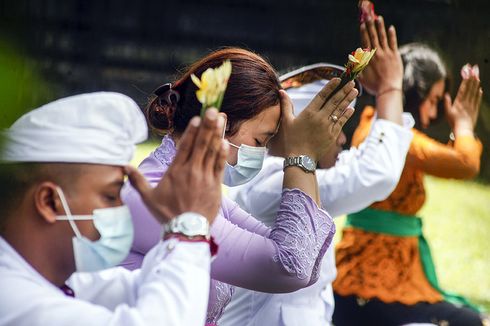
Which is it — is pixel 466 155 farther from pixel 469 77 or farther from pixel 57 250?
pixel 57 250

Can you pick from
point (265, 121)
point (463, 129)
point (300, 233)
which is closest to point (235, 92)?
point (265, 121)

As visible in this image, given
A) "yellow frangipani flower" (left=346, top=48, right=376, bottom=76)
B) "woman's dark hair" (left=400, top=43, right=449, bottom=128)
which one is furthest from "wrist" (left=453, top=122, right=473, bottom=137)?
"yellow frangipani flower" (left=346, top=48, right=376, bottom=76)

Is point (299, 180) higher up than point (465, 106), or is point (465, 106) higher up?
point (299, 180)

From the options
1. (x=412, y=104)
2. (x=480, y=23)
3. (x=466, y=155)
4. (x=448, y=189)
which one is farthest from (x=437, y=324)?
(x=448, y=189)

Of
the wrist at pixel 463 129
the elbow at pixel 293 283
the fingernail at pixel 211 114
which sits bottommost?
the wrist at pixel 463 129

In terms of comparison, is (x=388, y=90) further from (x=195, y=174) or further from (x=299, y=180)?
(x=195, y=174)

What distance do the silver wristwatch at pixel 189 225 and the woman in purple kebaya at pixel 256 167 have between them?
463 millimetres

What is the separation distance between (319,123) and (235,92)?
0.25 m

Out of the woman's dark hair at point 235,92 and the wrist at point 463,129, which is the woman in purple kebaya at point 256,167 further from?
the wrist at point 463,129

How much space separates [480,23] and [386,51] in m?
1.84

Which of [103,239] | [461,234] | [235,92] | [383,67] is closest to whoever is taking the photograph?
[103,239]

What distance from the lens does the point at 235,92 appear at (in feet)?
8.39

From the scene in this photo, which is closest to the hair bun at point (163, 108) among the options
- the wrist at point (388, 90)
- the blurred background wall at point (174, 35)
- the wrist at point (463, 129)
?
the wrist at point (388, 90)

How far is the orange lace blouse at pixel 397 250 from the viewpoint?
4215mm
